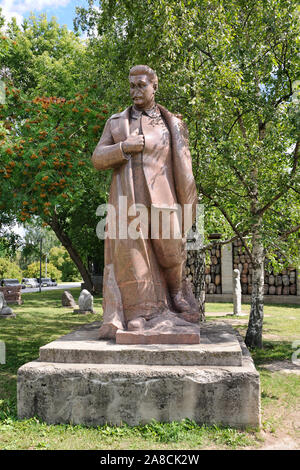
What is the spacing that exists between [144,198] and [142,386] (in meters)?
1.85

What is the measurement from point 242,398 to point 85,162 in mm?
5234

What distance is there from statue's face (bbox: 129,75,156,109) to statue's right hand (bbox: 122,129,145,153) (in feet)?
1.59

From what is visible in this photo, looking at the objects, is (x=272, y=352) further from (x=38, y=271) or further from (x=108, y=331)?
(x=38, y=271)

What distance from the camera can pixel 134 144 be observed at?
4.27 metres

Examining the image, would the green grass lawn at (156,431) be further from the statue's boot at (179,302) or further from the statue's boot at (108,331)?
the statue's boot at (179,302)

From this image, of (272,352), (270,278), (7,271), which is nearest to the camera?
(272,352)

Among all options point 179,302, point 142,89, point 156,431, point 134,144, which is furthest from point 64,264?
point 156,431

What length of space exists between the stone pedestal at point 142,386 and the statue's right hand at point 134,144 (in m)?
1.97

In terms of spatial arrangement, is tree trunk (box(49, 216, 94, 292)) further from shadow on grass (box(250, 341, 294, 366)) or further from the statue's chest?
the statue's chest

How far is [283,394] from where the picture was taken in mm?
5070

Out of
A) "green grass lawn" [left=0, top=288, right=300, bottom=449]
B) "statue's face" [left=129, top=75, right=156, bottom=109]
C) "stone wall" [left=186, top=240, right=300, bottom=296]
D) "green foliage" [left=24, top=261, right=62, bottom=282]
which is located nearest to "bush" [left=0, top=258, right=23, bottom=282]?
"green foliage" [left=24, top=261, right=62, bottom=282]

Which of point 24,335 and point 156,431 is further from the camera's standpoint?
point 24,335

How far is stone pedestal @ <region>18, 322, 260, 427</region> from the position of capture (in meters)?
3.51
